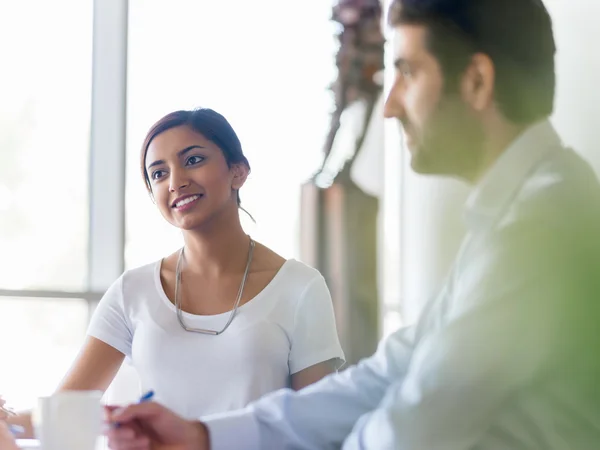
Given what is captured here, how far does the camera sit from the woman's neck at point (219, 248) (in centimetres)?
108

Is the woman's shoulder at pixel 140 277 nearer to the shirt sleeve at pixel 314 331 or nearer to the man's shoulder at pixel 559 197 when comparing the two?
the shirt sleeve at pixel 314 331

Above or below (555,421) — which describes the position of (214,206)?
above

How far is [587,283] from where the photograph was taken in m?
0.73

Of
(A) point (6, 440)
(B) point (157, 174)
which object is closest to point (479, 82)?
(B) point (157, 174)

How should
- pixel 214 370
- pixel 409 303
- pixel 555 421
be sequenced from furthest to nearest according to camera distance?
pixel 214 370, pixel 409 303, pixel 555 421

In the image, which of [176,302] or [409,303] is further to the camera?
[176,302]

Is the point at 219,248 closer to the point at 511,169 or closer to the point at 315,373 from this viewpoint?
the point at 315,373

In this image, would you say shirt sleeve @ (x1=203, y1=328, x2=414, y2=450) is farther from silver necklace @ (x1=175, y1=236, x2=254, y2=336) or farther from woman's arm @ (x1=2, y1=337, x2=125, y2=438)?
woman's arm @ (x1=2, y1=337, x2=125, y2=438)

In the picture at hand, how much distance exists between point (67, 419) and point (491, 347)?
0.43 metres

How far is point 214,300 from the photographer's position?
1.05 m

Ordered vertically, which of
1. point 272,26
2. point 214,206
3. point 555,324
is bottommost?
point 555,324

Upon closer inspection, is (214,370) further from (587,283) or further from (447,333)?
(587,283)

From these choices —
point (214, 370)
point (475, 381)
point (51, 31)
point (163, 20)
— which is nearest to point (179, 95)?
point (163, 20)

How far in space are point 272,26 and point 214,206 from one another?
0.88 feet
